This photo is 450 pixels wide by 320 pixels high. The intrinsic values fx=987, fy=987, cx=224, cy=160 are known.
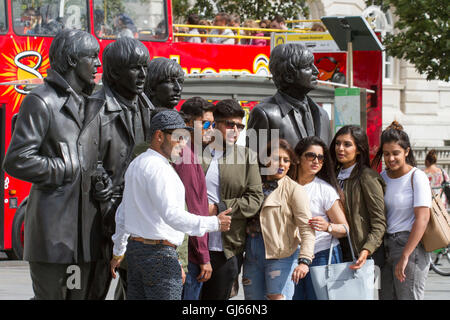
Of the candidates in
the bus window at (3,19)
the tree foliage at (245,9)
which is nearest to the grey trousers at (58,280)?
the bus window at (3,19)

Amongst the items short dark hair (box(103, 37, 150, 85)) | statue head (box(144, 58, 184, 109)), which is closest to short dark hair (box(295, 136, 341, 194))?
statue head (box(144, 58, 184, 109))

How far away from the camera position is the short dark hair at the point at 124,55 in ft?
20.6

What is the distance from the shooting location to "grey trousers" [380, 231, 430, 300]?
6508 mm

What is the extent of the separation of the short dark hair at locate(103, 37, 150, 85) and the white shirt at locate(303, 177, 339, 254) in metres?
1.40

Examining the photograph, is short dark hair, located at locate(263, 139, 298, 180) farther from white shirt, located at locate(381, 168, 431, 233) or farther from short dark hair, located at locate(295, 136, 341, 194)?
white shirt, located at locate(381, 168, 431, 233)

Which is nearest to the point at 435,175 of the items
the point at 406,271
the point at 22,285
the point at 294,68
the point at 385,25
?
the point at 22,285

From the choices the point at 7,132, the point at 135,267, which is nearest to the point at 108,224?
the point at 135,267

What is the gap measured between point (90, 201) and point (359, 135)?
6.28 ft

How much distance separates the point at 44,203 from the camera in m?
5.88

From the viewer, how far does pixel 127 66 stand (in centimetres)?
627

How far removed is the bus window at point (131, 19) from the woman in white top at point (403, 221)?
800 cm

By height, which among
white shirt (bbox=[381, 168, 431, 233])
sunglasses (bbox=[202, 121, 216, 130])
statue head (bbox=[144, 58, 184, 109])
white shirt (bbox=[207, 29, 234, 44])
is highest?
white shirt (bbox=[207, 29, 234, 44])

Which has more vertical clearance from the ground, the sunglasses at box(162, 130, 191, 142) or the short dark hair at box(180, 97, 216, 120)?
the short dark hair at box(180, 97, 216, 120)
